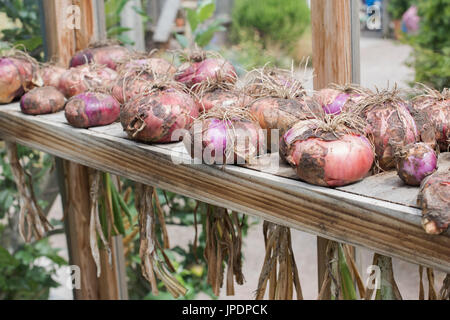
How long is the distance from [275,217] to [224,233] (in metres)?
0.39

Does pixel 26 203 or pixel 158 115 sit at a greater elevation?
pixel 158 115

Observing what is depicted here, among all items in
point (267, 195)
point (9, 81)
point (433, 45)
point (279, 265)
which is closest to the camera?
point (267, 195)

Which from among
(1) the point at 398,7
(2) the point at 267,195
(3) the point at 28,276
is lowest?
(3) the point at 28,276

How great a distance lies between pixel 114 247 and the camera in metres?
2.15

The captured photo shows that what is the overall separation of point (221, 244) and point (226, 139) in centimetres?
42

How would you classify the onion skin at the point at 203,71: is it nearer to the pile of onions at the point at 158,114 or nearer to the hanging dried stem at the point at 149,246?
the pile of onions at the point at 158,114

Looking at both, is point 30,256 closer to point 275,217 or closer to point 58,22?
point 58,22

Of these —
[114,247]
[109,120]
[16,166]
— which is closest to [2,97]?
[16,166]

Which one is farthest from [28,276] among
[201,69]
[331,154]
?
[331,154]

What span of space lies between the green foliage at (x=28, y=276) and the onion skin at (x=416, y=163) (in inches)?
69.5

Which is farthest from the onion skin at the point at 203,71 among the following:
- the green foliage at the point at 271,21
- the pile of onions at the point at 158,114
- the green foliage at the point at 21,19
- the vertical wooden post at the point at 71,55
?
the green foliage at the point at 271,21

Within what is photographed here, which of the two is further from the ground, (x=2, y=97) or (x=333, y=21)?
(x=333, y=21)

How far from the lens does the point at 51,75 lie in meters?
1.67

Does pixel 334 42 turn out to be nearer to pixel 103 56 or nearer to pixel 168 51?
pixel 168 51
